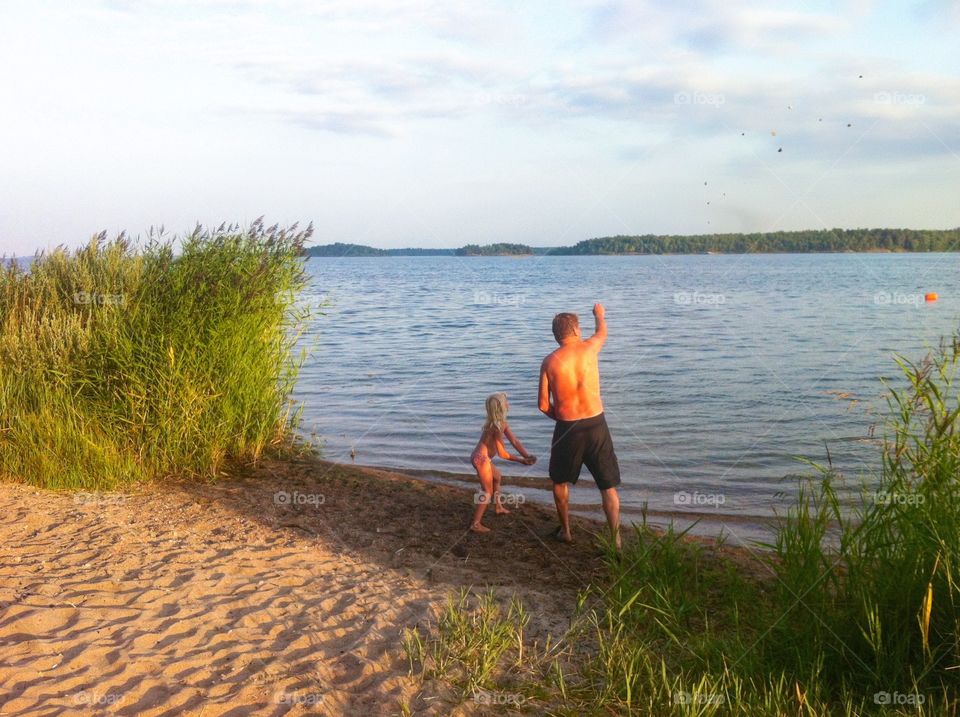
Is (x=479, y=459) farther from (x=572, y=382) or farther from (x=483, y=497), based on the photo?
(x=572, y=382)

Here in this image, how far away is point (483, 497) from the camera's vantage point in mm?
7828

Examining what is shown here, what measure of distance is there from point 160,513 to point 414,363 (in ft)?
49.4

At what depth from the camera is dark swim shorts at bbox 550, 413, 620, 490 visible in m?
7.20

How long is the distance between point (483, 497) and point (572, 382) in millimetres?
1511

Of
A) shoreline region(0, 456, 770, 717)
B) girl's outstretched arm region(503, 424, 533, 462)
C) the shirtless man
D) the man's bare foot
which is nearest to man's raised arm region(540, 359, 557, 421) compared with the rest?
the shirtless man

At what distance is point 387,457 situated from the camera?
12.2 meters

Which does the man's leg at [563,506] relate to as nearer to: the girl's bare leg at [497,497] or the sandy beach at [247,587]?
the sandy beach at [247,587]

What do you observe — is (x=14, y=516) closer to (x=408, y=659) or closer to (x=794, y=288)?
(x=408, y=659)

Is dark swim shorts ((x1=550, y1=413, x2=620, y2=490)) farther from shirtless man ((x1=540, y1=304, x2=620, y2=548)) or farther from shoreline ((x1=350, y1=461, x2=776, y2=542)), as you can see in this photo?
shoreline ((x1=350, y1=461, x2=776, y2=542))

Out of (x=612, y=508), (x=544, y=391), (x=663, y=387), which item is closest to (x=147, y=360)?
(x=544, y=391)

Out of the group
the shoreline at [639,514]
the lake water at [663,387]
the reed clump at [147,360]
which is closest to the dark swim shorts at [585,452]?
the shoreline at [639,514]

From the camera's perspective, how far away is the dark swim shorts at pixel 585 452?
7.20 m

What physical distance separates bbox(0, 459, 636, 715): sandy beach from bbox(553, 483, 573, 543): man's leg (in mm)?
154

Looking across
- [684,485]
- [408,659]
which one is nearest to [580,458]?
[408,659]
